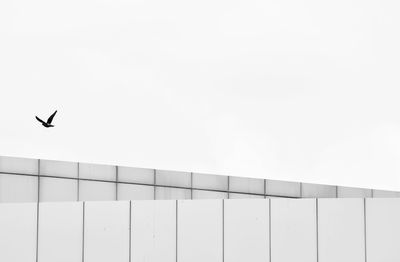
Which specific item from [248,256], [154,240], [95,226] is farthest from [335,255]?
[95,226]

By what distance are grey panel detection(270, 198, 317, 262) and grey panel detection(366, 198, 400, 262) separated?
3.67 ft

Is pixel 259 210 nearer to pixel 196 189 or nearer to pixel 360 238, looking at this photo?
pixel 360 238

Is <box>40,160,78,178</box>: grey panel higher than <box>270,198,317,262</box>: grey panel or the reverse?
higher

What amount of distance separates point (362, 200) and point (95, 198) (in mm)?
19910

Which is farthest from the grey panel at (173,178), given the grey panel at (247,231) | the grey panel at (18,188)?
the grey panel at (247,231)

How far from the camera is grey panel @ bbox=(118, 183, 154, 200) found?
36688 millimetres

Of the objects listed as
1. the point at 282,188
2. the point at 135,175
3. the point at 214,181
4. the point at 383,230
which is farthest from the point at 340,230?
the point at 135,175

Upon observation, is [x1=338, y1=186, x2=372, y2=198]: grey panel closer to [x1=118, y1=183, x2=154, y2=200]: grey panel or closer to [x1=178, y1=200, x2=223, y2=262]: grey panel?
[x1=118, y1=183, x2=154, y2=200]: grey panel

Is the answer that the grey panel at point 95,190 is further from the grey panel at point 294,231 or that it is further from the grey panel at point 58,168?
the grey panel at point 294,231

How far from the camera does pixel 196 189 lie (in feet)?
120

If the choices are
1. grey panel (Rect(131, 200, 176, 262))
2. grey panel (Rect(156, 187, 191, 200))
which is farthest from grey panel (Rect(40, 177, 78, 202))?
grey panel (Rect(131, 200, 176, 262))

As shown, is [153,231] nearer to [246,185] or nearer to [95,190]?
[95,190]

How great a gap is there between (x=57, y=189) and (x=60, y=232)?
17521 millimetres

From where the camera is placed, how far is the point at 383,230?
691 inches
